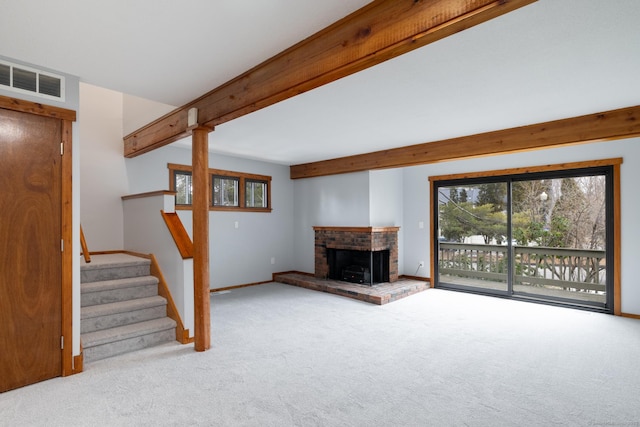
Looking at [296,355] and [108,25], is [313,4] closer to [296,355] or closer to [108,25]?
[108,25]

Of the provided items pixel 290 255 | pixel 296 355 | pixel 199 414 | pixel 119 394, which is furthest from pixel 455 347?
pixel 290 255

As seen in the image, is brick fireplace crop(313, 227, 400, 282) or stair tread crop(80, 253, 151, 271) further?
brick fireplace crop(313, 227, 400, 282)

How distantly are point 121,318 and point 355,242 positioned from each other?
379cm

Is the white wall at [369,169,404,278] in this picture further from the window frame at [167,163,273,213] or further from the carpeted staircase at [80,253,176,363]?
the carpeted staircase at [80,253,176,363]

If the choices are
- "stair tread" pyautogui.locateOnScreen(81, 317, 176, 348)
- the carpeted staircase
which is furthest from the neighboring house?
the carpeted staircase

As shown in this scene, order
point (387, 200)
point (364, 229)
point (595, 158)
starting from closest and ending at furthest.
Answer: point (595, 158), point (364, 229), point (387, 200)

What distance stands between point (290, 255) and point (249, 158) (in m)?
2.22

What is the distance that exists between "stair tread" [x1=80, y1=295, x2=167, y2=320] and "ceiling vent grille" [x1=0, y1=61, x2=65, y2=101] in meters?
1.95

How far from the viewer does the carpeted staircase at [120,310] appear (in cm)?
314

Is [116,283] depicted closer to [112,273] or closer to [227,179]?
[112,273]

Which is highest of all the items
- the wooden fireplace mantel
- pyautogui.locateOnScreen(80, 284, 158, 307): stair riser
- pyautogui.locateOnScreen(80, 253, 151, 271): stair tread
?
the wooden fireplace mantel

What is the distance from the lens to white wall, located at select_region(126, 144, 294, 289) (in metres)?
5.10

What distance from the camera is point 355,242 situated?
6.07m

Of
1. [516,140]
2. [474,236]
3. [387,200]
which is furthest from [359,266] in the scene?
[516,140]
